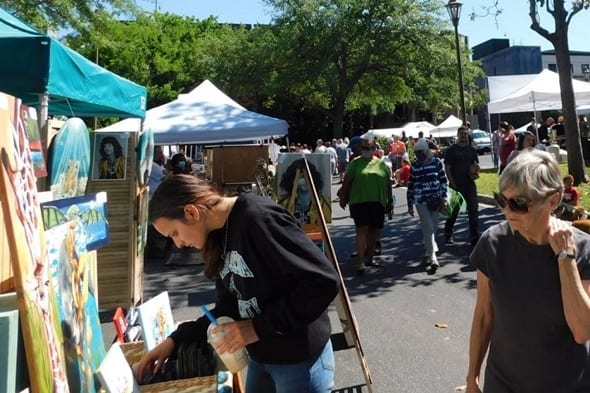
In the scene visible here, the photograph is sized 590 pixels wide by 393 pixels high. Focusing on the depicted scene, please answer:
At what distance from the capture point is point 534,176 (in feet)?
6.36

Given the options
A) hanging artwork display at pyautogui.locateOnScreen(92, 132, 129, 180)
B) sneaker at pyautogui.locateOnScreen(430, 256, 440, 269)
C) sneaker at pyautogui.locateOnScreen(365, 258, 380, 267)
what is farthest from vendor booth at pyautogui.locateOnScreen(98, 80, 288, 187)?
hanging artwork display at pyautogui.locateOnScreen(92, 132, 129, 180)

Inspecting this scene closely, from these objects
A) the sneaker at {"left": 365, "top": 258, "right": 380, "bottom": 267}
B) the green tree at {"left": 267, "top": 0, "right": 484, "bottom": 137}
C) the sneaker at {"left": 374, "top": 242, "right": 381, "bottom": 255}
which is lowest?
the sneaker at {"left": 365, "top": 258, "right": 380, "bottom": 267}

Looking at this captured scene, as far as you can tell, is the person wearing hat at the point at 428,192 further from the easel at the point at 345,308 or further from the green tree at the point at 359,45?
the green tree at the point at 359,45

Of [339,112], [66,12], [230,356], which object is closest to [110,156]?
[230,356]

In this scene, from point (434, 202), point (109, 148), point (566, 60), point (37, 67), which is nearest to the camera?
point (37, 67)

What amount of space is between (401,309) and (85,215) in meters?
3.86

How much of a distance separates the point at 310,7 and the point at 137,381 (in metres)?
29.7

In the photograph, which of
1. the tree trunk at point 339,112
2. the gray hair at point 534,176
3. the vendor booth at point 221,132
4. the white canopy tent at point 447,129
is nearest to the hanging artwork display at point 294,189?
the vendor booth at point 221,132

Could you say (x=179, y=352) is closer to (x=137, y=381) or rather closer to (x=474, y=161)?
(x=137, y=381)

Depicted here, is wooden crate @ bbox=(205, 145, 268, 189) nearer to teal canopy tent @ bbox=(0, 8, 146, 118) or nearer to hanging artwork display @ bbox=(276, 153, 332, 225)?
hanging artwork display @ bbox=(276, 153, 332, 225)

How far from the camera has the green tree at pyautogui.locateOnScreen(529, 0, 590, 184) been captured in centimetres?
1230

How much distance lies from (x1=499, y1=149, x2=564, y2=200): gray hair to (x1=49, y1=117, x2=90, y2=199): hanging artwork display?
98.4 inches

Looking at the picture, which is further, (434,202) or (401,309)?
(434,202)

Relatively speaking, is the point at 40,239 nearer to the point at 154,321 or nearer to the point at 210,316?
the point at 210,316
